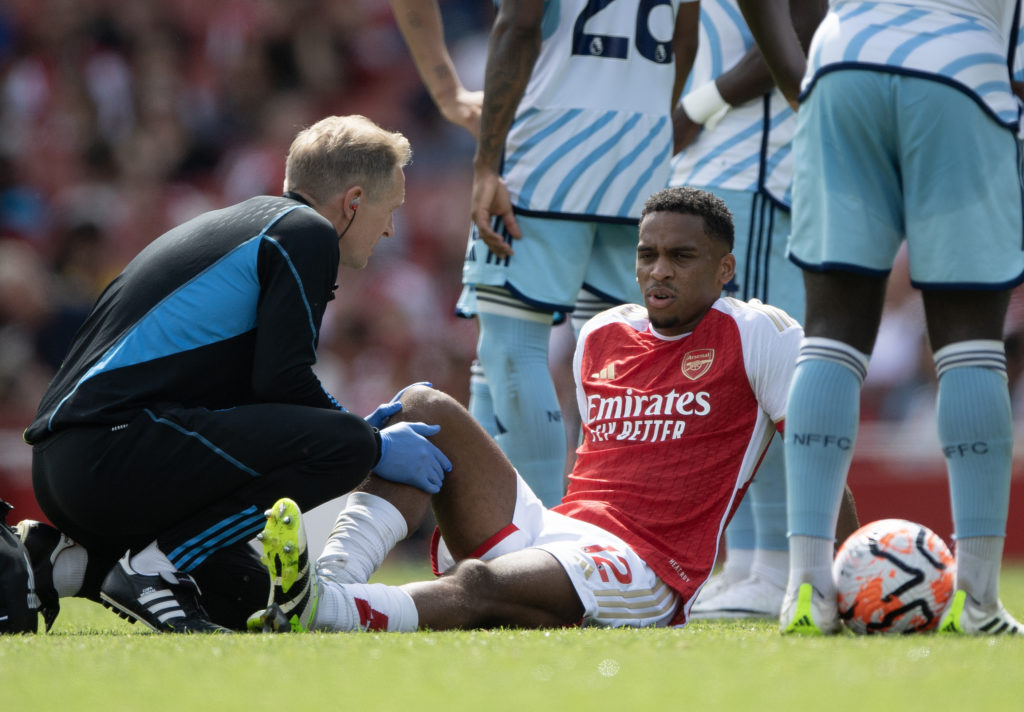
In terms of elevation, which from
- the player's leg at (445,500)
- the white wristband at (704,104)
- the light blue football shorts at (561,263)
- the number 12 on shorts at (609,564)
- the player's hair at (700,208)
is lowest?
the number 12 on shorts at (609,564)

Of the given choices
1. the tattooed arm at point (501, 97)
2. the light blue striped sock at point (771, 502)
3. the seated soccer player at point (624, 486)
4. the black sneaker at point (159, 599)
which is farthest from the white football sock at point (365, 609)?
the tattooed arm at point (501, 97)

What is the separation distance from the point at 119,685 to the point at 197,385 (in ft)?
3.77

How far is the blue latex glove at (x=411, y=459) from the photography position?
348 centimetres

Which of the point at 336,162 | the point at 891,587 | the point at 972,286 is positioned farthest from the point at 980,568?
the point at 336,162

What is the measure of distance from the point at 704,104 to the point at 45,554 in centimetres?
277

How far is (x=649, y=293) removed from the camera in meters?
3.87

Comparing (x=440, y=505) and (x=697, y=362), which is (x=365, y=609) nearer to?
(x=440, y=505)

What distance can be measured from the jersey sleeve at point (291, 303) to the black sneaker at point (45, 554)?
0.68 m

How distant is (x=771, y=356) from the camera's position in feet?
12.0

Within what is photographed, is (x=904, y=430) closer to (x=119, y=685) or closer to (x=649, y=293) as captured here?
(x=649, y=293)

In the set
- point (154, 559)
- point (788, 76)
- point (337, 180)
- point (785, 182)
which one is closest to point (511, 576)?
point (154, 559)

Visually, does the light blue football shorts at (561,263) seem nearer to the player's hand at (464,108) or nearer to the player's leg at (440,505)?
the player's hand at (464,108)

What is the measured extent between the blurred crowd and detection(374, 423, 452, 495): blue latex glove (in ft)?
18.5

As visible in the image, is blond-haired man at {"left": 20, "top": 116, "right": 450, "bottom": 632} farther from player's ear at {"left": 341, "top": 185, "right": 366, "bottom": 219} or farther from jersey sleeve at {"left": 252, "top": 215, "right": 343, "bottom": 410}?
player's ear at {"left": 341, "top": 185, "right": 366, "bottom": 219}
